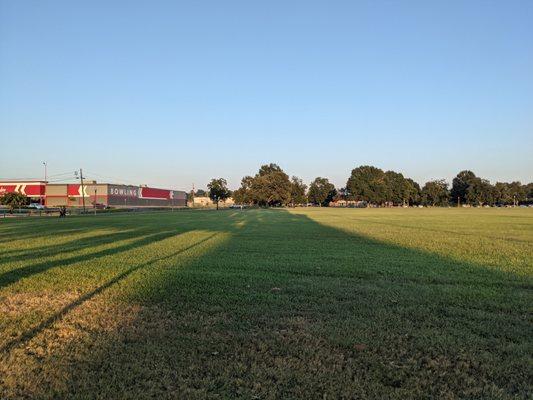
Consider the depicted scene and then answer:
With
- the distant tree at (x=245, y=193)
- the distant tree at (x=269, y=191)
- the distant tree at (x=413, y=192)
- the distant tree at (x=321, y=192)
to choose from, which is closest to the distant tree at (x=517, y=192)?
the distant tree at (x=413, y=192)

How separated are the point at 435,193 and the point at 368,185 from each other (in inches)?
1231

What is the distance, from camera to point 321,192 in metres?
179

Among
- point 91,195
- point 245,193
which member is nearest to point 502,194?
point 245,193

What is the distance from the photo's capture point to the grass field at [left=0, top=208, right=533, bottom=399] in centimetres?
430

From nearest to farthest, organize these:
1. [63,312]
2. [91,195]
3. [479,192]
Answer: [63,312] → [91,195] → [479,192]

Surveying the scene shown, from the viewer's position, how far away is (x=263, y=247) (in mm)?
16375

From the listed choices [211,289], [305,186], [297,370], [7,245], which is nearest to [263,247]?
[211,289]

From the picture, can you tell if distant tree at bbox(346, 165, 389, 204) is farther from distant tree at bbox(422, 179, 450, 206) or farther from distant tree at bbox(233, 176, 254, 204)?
distant tree at bbox(233, 176, 254, 204)

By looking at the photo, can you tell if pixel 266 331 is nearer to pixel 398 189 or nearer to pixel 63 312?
→ pixel 63 312

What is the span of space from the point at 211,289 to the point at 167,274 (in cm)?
221

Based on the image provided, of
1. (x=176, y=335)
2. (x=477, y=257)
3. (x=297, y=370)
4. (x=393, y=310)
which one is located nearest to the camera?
(x=297, y=370)

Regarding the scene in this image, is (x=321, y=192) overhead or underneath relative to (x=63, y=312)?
overhead

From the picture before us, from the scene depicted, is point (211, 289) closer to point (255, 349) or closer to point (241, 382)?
point (255, 349)

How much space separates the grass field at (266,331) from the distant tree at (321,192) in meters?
168
